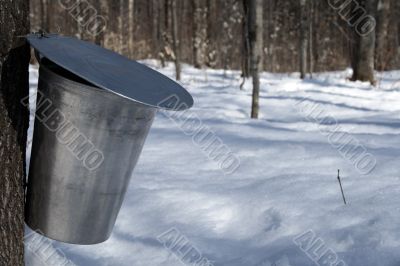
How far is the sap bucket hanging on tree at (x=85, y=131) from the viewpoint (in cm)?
167

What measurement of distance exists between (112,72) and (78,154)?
Result: 329 millimetres

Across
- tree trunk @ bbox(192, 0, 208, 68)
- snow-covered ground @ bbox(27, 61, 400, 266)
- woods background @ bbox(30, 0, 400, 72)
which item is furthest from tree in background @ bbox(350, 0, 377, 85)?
tree trunk @ bbox(192, 0, 208, 68)

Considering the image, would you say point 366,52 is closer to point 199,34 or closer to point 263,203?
point 199,34

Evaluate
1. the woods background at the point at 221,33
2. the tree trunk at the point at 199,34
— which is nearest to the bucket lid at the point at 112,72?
the woods background at the point at 221,33

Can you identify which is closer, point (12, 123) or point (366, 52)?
point (12, 123)

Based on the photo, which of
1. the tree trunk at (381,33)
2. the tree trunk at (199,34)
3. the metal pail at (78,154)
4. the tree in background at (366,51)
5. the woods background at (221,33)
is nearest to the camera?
the metal pail at (78,154)

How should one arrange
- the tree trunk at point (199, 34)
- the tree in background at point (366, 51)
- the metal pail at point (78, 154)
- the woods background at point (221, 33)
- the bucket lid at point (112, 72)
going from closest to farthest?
the bucket lid at point (112, 72) → the metal pail at point (78, 154) → the tree in background at point (366, 51) → the woods background at point (221, 33) → the tree trunk at point (199, 34)

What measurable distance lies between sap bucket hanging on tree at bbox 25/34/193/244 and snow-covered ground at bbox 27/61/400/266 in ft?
1.34

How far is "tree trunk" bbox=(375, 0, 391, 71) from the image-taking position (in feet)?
35.9

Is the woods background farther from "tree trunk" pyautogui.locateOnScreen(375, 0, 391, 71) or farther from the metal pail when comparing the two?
the metal pail

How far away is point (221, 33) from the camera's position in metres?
24.5

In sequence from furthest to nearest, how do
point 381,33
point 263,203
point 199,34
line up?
point 199,34
point 381,33
point 263,203

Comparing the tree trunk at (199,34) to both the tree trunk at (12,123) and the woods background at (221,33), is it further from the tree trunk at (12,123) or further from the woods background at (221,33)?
the tree trunk at (12,123)

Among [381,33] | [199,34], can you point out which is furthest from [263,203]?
[199,34]
